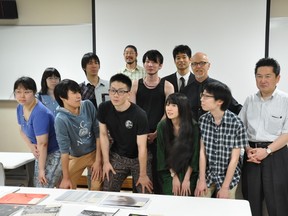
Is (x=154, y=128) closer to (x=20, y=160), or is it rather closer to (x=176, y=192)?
(x=176, y=192)

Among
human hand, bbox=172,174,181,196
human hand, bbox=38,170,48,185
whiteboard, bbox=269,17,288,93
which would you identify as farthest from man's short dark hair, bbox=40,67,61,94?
whiteboard, bbox=269,17,288,93

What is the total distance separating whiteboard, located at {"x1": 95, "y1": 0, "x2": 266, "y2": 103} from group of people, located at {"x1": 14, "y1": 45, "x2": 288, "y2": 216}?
137cm

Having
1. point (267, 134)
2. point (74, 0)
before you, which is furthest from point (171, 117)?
point (74, 0)

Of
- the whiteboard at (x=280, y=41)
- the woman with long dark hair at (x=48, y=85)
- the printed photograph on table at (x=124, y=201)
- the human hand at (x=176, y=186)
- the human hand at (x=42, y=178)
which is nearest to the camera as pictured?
the printed photograph on table at (x=124, y=201)

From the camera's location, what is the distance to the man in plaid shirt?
2.12 metres

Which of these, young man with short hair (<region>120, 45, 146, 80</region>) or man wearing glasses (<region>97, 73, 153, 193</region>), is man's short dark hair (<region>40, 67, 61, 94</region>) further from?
man wearing glasses (<region>97, 73, 153, 193</region>)

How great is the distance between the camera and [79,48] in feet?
13.8

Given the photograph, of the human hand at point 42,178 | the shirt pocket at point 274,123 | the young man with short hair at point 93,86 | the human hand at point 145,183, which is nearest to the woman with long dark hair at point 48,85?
the young man with short hair at point 93,86

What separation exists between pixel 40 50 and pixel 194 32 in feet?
7.24

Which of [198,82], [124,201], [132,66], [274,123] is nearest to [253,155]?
[274,123]

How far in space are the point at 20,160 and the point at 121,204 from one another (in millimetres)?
1434

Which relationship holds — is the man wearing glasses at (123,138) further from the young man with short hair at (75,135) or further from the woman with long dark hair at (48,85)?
the woman with long dark hair at (48,85)

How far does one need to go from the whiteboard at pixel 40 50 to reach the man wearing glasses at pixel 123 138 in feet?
6.75

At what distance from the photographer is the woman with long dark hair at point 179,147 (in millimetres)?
2193
